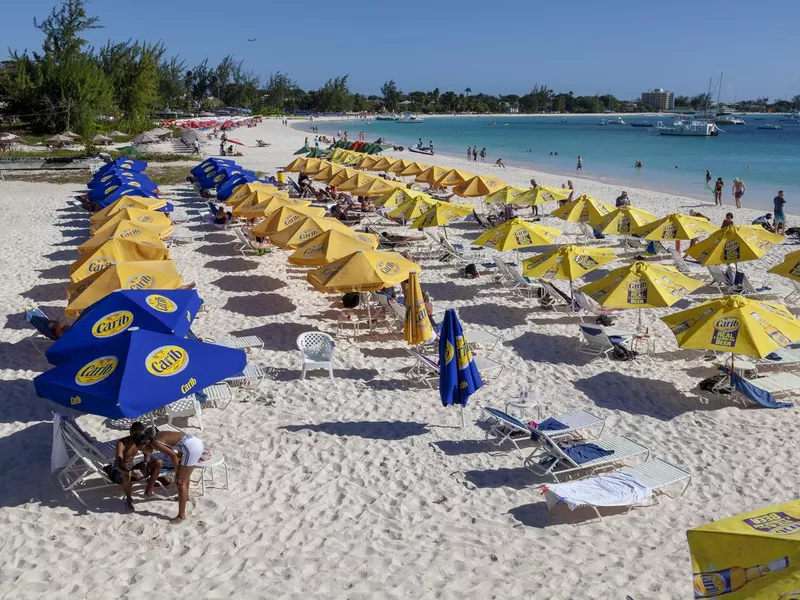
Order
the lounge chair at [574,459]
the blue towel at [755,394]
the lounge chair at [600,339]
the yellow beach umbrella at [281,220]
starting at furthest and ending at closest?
the yellow beach umbrella at [281,220] → the lounge chair at [600,339] → the blue towel at [755,394] → the lounge chair at [574,459]

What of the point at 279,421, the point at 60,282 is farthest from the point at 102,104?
the point at 279,421

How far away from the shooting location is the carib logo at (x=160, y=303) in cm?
753

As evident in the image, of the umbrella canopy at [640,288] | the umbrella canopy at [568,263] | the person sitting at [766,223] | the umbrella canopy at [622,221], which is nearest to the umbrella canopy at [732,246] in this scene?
the umbrella canopy at [622,221]

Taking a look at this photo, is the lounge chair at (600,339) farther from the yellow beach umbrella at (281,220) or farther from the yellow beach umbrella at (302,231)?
the yellow beach umbrella at (281,220)

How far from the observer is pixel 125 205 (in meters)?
15.1

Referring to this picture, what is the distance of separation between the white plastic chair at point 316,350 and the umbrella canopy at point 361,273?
109cm

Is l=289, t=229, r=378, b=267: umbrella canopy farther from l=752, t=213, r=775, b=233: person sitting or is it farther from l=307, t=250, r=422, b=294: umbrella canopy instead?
l=752, t=213, r=775, b=233: person sitting

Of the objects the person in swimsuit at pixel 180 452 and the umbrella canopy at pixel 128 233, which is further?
the umbrella canopy at pixel 128 233

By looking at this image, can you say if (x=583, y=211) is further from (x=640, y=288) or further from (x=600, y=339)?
(x=600, y=339)

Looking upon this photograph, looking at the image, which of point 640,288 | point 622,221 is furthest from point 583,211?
point 640,288

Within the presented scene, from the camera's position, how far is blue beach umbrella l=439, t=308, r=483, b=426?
688 cm

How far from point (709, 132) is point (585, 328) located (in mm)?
87362

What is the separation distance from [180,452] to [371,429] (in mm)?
2217

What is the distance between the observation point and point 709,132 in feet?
280
